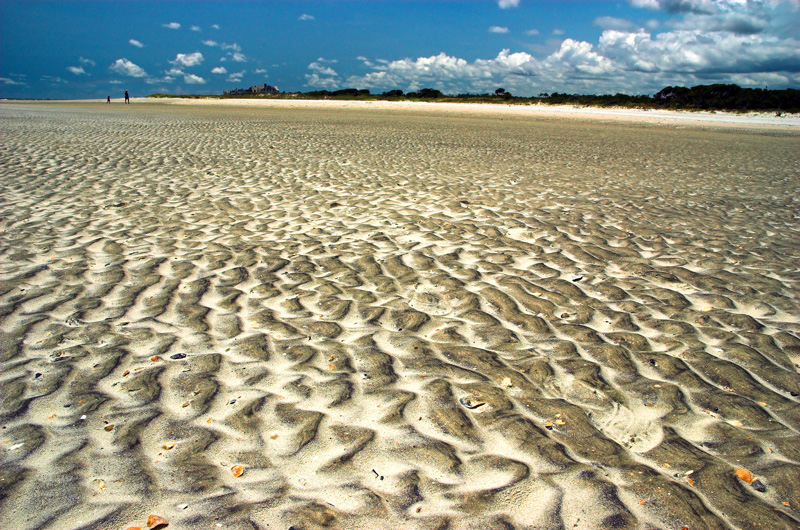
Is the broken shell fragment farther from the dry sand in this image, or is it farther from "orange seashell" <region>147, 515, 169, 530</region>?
"orange seashell" <region>147, 515, 169, 530</region>

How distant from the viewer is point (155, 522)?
71.9 inches

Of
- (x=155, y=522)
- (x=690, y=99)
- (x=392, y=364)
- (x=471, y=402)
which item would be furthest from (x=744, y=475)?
(x=690, y=99)

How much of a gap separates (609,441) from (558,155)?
37.1ft

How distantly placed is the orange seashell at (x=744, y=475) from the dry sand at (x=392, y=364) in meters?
0.03

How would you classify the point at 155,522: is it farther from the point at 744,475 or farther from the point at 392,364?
the point at 744,475

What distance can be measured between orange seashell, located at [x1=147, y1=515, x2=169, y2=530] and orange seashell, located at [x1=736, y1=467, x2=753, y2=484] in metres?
2.44

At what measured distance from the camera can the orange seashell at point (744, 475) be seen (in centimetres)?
217

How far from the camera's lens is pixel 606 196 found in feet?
25.4

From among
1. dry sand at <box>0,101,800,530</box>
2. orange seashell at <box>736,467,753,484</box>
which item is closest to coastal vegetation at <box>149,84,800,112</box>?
dry sand at <box>0,101,800,530</box>

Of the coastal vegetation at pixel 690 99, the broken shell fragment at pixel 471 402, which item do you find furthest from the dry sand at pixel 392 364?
the coastal vegetation at pixel 690 99

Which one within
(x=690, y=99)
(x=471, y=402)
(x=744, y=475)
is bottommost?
(x=744, y=475)

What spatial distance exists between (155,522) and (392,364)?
1.47m

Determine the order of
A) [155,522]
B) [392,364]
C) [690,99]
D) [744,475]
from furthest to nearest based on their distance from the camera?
[690,99], [392,364], [744,475], [155,522]

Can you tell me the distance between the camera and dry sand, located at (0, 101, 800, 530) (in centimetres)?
201
